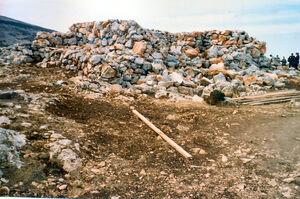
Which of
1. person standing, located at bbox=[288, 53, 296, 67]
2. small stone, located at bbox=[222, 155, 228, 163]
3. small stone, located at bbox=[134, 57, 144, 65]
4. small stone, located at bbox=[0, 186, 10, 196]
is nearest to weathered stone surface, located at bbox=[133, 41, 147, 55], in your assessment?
small stone, located at bbox=[134, 57, 144, 65]

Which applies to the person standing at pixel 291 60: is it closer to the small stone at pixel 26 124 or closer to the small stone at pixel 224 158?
the small stone at pixel 224 158

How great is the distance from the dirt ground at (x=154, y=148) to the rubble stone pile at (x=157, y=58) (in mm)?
1699

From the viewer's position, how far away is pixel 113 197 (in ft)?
8.91

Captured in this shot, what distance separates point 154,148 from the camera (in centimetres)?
411

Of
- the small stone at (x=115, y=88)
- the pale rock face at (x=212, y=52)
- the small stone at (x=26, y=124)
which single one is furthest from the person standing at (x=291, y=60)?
the small stone at (x=26, y=124)

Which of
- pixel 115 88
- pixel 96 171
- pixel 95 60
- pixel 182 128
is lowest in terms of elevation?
pixel 96 171

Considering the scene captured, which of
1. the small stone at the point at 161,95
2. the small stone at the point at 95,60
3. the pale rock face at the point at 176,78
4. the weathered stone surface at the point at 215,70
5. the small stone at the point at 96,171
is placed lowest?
the small stone at the point at 96,171

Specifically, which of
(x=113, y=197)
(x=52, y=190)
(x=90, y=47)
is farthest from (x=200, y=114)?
(x=90, y=47)

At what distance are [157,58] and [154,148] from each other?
627cm

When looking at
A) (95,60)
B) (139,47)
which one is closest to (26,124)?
(95,60)

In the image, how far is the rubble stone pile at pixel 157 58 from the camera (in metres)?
8.27

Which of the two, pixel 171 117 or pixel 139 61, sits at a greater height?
pixel 139 61

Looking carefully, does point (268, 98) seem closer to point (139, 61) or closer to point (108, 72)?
point (139, 61)

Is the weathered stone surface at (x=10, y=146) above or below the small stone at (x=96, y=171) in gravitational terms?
above
